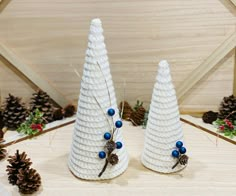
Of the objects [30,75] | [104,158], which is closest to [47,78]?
[30,75]

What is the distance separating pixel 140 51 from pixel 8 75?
1.25 feet

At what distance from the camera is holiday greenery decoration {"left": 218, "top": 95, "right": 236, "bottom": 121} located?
91 cm

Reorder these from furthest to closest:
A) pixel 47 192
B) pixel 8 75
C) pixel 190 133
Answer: pixel 8 75 → pixel 190 133 → pixel 47 192

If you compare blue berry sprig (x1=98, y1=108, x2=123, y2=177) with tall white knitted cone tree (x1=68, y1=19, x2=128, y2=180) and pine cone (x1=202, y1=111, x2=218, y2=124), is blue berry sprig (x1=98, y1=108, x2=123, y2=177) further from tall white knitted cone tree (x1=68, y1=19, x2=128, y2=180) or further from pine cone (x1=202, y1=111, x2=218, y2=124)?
pine cone (x1=202, y1=111, x2=218, y2=124)

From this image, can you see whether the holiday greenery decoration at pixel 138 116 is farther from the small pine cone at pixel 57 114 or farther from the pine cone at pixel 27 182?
the pine cone at pixel 27 182

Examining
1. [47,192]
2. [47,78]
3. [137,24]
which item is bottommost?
[47,192]

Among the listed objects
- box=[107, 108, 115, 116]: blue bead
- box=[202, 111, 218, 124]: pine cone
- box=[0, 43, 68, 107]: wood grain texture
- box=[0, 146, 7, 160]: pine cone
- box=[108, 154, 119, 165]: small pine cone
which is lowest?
box=[0, 146, 7, 160]: pine cone

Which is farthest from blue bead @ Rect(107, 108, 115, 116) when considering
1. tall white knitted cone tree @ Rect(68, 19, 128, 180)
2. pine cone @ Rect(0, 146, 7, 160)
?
pine cone @ Rect(0, 146, 7, 160)

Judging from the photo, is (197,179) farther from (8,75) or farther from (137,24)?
(8,75)

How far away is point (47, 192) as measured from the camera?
636 mm

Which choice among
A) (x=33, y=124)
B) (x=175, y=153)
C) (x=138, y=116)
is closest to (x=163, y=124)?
(x=175, y=153)

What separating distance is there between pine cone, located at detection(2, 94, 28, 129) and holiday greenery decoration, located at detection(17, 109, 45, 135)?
0.02m

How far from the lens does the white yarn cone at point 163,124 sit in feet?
2.22

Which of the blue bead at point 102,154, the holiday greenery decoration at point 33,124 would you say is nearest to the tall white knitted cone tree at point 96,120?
the blue bead at point 102,154
